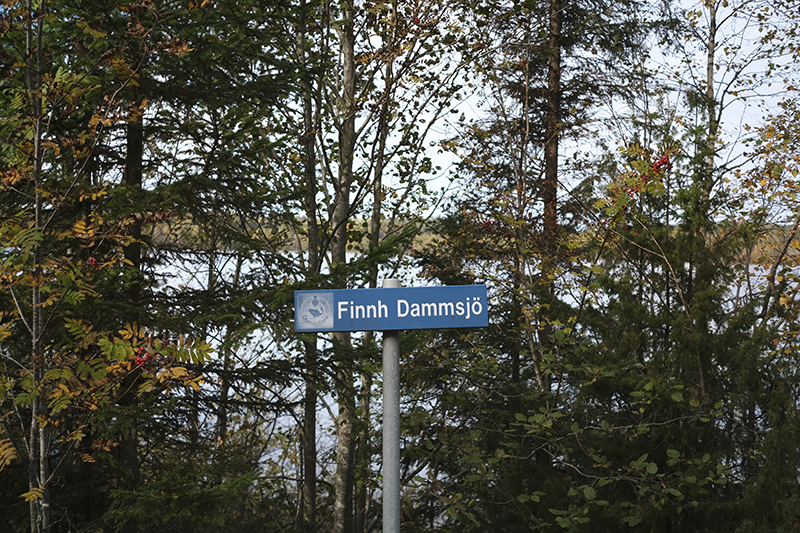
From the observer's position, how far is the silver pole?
265 cm

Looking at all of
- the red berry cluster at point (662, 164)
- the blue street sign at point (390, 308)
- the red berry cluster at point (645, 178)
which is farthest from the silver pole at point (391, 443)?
the red berry cluster at point (662, 164)

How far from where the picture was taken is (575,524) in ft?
17.4

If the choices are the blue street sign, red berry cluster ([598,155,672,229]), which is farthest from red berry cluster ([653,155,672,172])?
the blue street sign

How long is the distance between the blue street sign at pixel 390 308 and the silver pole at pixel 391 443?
0.30 ft

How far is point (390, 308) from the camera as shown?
107 inches

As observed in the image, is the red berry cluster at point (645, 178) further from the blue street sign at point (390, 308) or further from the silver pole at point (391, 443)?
the silver pole at point (391, 443)

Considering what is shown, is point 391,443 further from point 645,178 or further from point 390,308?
point 645,178

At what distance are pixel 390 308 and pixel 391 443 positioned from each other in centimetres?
54

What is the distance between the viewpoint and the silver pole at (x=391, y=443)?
265 cm

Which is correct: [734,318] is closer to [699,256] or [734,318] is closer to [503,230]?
[699,256]

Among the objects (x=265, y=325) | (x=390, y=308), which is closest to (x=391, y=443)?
(x=390, y=308)

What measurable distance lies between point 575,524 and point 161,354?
3.55 metres

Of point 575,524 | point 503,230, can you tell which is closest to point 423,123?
point 503,230

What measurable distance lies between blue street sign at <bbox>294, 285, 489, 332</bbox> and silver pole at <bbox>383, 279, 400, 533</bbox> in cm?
9
